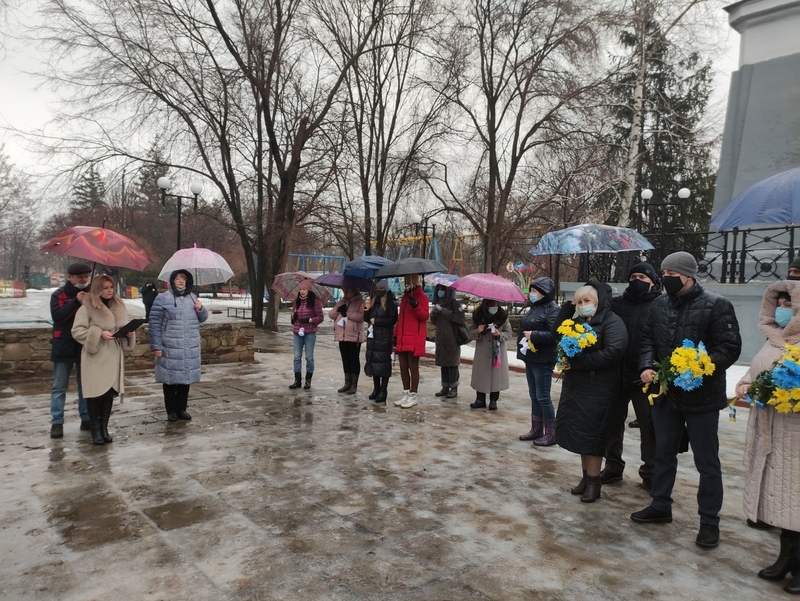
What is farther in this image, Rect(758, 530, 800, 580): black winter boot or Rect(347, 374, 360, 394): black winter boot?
Rect(347, 374, 360, 394): black winter boot

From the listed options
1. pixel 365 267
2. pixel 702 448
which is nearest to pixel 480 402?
pixel 365 267

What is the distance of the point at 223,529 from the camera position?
3613mm

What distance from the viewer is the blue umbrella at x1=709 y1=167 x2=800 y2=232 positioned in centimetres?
439

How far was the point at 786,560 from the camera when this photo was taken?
306 cm

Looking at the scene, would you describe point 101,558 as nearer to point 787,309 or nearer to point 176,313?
point 176,313

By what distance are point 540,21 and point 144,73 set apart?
12153 mm

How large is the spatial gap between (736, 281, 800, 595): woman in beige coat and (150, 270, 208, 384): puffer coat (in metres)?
5.39

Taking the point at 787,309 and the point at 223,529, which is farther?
the point at 223,529

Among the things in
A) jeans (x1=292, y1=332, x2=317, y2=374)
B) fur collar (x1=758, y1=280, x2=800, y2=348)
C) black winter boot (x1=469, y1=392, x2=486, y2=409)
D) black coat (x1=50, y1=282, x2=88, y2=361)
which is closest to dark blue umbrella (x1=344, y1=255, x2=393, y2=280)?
jeans (x1=292, y1=332, x2=317, y2=374)

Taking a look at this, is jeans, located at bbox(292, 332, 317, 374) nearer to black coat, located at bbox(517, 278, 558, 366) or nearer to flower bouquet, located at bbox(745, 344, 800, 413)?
black coat, located at bbox(517, 278, 558, 366)

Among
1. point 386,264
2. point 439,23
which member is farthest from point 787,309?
point 439,23

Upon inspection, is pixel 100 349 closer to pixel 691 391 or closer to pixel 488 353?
pixel 488 353

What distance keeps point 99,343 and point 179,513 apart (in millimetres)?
2388

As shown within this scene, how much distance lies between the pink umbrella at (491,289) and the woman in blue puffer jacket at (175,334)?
10.5 ft
